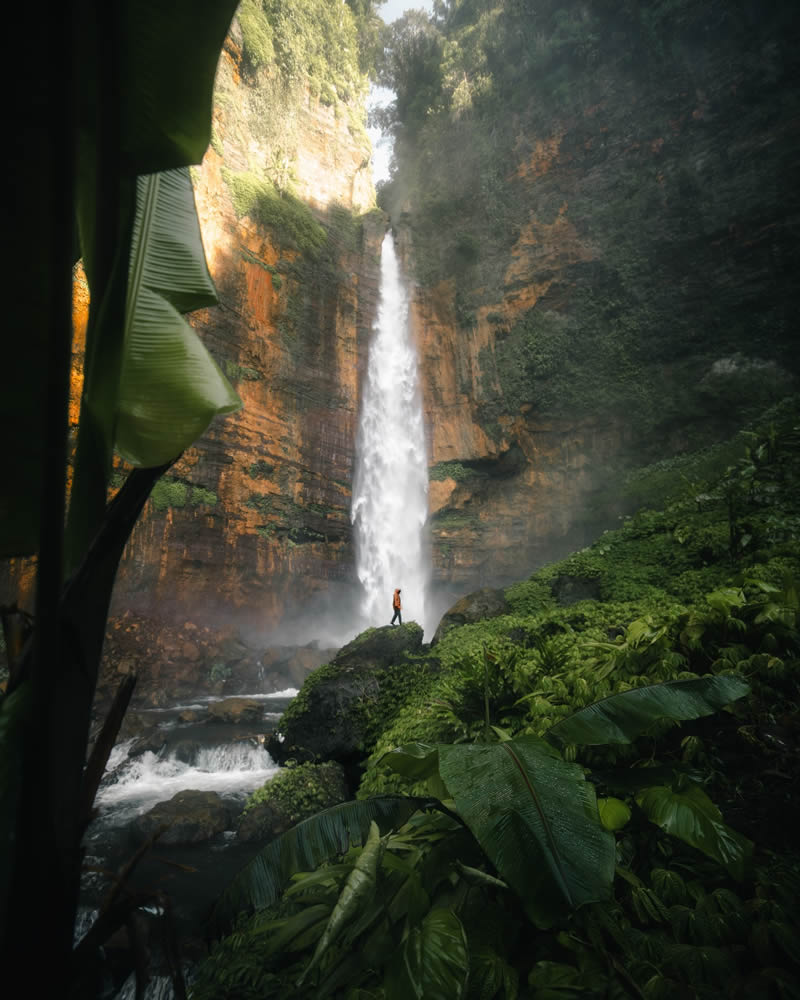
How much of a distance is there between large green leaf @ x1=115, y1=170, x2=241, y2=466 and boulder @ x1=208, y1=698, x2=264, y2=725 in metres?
9.96

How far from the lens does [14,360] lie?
890 millimetres

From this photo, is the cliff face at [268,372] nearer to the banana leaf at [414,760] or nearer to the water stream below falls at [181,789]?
the water stream below falls at [181,789]

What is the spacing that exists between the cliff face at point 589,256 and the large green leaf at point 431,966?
1529 cm

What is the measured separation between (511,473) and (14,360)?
714 inches

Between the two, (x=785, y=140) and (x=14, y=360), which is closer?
(x=14, y=360)

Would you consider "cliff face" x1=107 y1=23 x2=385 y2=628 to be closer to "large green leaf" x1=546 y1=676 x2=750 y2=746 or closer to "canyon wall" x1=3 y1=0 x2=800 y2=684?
"canyon wall" x1=3 y1=0 x2=800 y2=684

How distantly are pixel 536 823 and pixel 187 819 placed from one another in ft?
18.8

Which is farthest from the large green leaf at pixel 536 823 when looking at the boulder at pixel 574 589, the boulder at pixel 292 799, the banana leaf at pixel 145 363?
the boulder at pixel 574 589

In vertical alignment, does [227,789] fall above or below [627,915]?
below

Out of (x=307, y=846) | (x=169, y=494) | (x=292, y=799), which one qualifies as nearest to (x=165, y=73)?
(x=307, y=846)

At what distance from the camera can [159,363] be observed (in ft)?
3.36

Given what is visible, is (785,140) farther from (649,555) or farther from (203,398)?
(203,398)

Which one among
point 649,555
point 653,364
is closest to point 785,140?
point 653,364

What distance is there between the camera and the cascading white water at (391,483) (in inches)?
758
